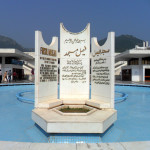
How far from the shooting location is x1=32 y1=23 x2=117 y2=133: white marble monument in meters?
6.88

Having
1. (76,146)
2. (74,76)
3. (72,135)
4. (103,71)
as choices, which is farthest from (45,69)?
(76,146)

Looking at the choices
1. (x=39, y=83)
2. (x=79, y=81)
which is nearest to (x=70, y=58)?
(x=79, y=81)

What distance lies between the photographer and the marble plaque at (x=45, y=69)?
24.3 ft

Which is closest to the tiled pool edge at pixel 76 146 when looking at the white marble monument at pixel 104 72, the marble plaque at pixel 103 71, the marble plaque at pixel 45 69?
the white marble monument at pixel 104 72

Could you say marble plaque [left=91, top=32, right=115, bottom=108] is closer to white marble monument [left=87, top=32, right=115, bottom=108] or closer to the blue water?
white marble monument [left=87, top=32, right=115, bottom=108]

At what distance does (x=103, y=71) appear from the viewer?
7734 mm

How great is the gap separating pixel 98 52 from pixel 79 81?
193cm

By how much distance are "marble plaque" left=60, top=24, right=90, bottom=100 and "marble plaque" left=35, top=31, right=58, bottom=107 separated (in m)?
0.45

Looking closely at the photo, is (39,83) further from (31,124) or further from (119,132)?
(119,132)

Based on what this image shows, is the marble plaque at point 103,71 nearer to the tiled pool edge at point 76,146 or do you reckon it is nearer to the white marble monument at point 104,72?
the white marble monument at point 104,72

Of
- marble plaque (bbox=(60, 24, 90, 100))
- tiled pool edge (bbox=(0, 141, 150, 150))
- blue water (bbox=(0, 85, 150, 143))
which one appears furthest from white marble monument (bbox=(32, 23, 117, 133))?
tiled pool edge (bbox=(0, 141, 150, 150))

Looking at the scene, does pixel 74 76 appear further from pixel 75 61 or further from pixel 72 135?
pixel 72 135

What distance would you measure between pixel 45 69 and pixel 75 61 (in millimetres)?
1765

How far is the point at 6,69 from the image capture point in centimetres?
2769
